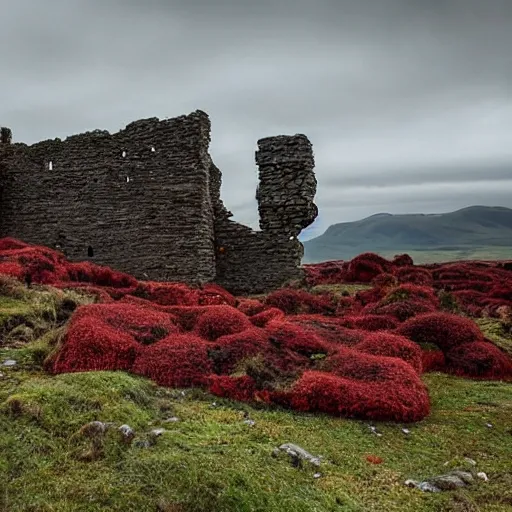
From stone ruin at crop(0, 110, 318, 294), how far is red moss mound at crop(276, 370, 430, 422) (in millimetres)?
13437

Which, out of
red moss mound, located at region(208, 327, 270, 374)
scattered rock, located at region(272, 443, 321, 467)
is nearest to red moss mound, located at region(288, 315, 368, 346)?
red moss mound, located at region(208, 327, 270, 374)

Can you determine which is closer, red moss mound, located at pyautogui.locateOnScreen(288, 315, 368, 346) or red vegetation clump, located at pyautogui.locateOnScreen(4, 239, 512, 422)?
red vegetation clump, located at pyautogui.locateOnScreen(4, 239, 512, 422)

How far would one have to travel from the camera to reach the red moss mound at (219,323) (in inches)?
399

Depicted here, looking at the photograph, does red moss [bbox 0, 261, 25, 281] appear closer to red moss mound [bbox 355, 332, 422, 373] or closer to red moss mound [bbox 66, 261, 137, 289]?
red moss mound [bbox 66, 261, 137, 289]

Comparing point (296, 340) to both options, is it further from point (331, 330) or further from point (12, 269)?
point (12, 269)

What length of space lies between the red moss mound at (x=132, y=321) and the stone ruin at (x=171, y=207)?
10375 millimetres

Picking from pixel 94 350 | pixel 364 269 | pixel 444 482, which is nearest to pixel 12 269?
pixel 94 350

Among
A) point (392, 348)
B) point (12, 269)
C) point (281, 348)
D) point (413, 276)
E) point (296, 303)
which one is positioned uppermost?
point (12, 269)

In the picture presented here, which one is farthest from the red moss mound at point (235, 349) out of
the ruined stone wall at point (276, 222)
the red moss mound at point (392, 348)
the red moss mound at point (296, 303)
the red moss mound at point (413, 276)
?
the red moss mound at point (413, 276)

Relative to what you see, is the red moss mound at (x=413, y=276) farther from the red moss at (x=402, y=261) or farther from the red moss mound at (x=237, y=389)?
the red moss mound at (x=237, y=389)

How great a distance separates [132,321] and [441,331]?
262 inches

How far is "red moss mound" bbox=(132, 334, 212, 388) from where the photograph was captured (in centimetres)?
799

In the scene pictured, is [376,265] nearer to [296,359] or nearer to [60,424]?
[296,359]

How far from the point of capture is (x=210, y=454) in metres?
5.32
